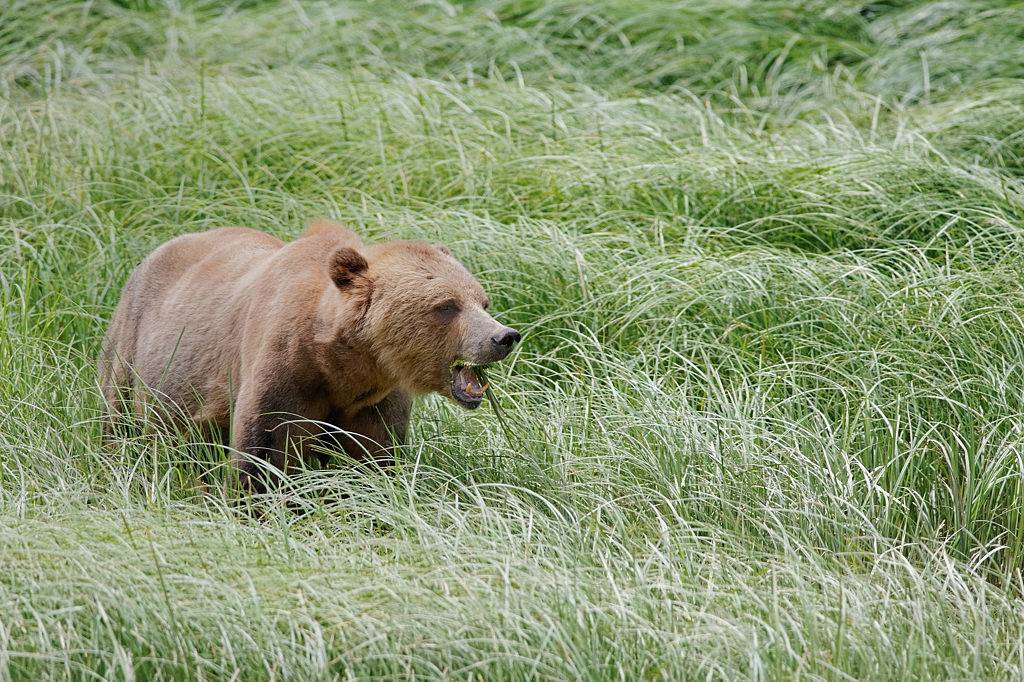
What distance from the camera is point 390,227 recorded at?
635 centimetres

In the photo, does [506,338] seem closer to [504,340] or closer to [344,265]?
[504,340]

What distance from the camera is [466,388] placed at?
4.51m

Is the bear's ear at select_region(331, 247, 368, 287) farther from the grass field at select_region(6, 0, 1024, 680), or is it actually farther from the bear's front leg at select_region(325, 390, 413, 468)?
the grass field at select_region(6, 0, 1024, 680)

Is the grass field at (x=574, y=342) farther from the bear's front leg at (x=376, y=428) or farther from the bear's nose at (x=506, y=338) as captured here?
the bear's nose at (x=506, y=338)

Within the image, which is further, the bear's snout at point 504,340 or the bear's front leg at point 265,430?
the bear's front leg at point 265,430

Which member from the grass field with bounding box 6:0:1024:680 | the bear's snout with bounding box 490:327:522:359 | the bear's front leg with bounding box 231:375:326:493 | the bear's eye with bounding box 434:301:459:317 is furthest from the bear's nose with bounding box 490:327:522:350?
the bear's front leg with bounding box 231:375:326:493

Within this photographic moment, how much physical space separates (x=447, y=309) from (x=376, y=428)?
0.51 m

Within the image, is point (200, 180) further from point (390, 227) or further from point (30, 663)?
point (30, 663)

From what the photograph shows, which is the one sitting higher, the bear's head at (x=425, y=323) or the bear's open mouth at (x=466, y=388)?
the bear's head at (x=425, y=323)

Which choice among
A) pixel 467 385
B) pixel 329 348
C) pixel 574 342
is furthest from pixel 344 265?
pixel 574 342

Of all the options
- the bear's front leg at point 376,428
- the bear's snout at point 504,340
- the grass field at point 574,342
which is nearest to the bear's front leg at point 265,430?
the grass field at point 574,342

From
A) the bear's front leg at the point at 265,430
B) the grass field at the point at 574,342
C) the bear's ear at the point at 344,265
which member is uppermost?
the bear's ear at the point at 344,265

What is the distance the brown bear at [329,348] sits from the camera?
4406 millimetres

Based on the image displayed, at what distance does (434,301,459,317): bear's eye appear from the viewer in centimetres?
445
